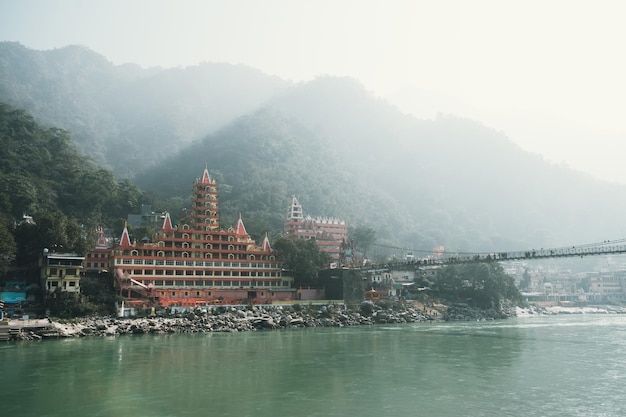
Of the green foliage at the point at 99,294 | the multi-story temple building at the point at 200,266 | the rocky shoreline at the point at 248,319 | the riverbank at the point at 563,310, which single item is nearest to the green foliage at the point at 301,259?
the multi-story temple building at the point at 200,266

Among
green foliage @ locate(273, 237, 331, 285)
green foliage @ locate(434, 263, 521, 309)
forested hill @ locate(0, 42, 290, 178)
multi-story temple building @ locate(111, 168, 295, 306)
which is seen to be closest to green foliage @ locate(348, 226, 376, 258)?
green foliage @ locate(434, 263, 521, 309)

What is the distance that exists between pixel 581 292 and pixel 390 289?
67195 mm

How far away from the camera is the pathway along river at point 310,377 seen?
1945 centimetres

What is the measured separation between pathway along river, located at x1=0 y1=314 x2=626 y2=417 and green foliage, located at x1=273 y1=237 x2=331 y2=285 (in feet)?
74.2

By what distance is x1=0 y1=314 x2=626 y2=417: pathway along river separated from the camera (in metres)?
19.4

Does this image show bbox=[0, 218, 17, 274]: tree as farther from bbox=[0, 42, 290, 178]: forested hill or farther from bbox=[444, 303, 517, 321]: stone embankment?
bbox=[0, 42, 290, 178]: forested hill

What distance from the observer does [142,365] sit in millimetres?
28141

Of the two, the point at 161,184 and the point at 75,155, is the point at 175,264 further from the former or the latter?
the point at 161,184

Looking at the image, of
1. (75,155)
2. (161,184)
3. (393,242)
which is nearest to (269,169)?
(161,184)

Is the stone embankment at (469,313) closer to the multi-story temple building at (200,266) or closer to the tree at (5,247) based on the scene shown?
the multi-story temple building at (200,266)

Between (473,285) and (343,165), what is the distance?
274 feet

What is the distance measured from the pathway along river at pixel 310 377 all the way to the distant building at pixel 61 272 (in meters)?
9.75

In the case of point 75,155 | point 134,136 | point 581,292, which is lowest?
point 581,292

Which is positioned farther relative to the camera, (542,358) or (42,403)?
(542,358)
